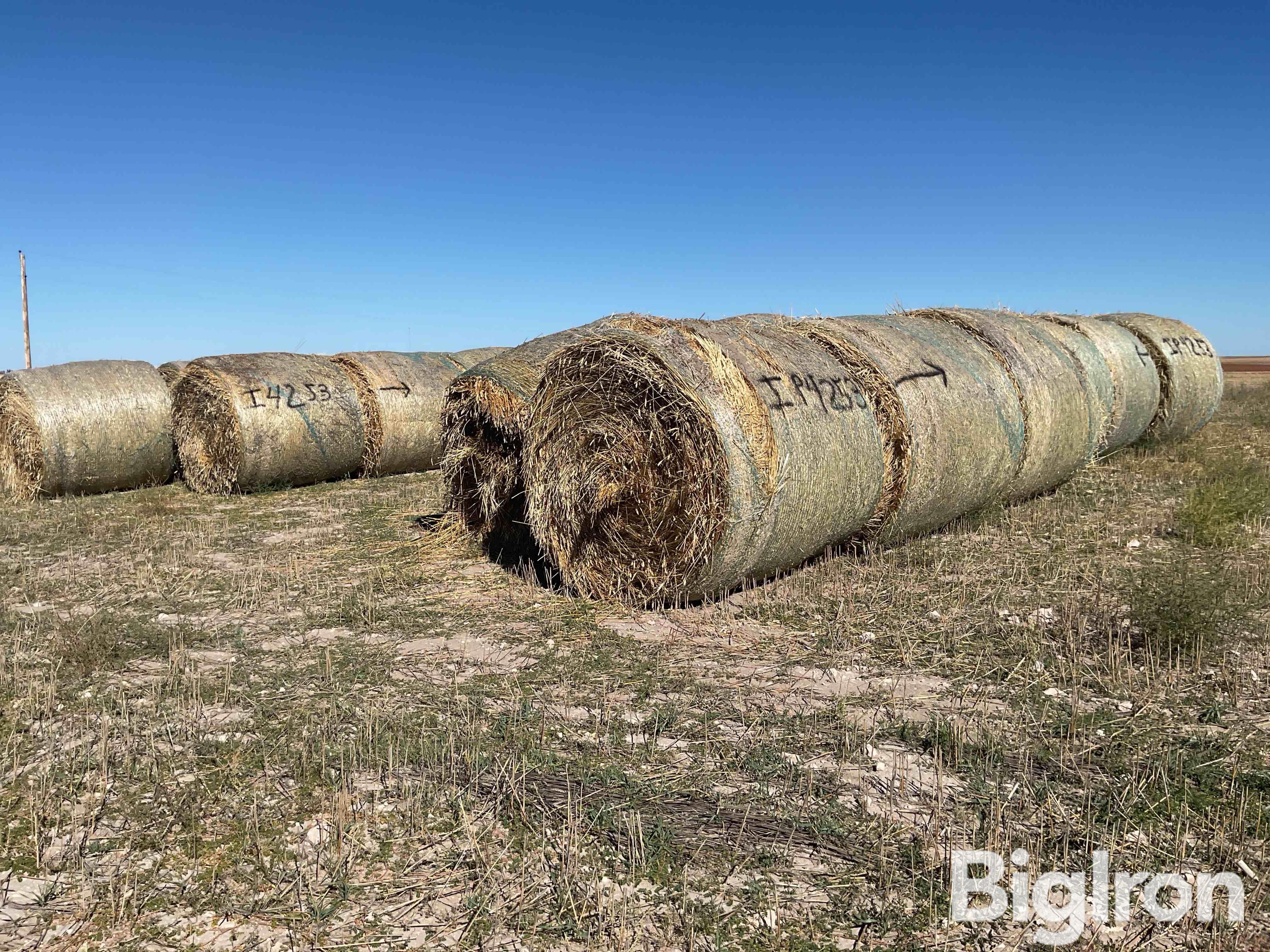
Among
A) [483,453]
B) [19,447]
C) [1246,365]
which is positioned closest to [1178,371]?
[483,453]

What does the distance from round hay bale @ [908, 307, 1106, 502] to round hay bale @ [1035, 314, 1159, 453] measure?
4.05ft

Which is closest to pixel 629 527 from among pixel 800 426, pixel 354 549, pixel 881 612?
pixel 800 426

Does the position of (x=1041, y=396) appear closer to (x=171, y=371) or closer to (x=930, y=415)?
(x=930, y=415)

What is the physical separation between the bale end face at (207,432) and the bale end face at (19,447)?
1.59 m

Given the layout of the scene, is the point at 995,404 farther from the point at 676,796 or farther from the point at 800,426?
the point at 676,796

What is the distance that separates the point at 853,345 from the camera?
779 cm

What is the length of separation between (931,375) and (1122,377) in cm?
533

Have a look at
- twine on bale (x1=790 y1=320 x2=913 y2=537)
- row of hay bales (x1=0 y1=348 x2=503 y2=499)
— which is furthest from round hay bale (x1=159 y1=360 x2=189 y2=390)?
twine on bale (x1=790 y1=320 x2=913 y2=537)

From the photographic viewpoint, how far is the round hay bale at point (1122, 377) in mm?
11805

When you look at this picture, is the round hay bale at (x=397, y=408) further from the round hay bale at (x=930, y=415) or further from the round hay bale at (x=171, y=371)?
the round hay bale at (x=930, y=415)

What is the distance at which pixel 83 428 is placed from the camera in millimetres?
11648

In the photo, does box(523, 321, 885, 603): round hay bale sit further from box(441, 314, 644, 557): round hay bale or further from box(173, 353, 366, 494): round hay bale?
box(173, 353, 366, 494): round hay bale

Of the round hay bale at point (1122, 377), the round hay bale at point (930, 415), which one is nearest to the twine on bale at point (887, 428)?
the round hay bale at point (930, 415)

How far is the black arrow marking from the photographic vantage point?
7730 mm
